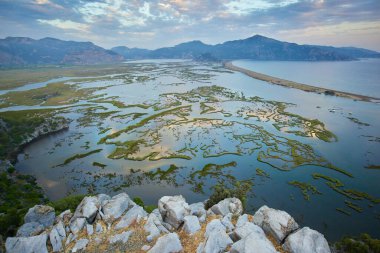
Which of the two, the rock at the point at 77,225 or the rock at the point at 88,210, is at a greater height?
the rock at the point at 88,210

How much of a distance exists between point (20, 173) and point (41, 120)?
39.5 m

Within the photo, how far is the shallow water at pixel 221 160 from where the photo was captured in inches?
1857

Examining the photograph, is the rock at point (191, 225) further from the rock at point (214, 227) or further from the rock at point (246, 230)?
the rock at point (246, 230)

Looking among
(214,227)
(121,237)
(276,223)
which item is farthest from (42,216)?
(276,223)

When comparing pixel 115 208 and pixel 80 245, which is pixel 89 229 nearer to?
pixel 80 245

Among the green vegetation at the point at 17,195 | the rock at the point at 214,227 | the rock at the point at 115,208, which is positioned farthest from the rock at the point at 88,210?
the rock at the point at 214,227

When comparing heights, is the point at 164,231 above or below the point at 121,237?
above

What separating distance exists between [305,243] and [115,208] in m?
22.7

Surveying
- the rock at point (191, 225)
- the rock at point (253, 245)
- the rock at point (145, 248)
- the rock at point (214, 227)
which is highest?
the rock at point (253, 245)

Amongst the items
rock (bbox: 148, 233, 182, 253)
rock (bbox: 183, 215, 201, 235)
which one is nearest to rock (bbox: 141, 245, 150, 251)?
rock (bbox: 148, 233, 182, 253)

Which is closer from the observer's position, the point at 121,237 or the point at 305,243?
the point at 305,243

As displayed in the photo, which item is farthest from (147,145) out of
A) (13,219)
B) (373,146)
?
(373,146)

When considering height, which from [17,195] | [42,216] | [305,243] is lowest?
[17,195]

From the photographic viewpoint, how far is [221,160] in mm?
65000
